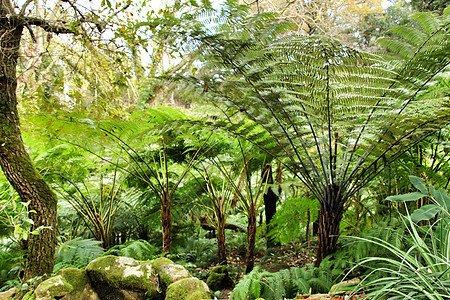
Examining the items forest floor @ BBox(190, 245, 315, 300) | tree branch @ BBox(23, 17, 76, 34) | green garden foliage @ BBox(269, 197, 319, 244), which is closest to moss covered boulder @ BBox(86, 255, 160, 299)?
forest floor @ BBox(190, 245, 315, 300)

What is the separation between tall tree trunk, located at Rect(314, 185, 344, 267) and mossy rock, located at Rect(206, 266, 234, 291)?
2.37ft

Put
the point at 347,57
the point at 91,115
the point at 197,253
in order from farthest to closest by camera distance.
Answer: the point at 197,253 → the point at 91,115 → the point at 347,57

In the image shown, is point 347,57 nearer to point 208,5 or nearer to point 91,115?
point 208,5

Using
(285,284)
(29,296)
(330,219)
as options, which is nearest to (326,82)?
(330,219)

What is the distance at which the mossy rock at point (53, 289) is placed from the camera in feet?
4.11

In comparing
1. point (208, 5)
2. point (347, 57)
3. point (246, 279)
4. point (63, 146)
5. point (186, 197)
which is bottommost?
point (246, 279)

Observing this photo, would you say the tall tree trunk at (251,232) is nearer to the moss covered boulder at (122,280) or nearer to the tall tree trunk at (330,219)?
the tall tree trunk at (330,219)

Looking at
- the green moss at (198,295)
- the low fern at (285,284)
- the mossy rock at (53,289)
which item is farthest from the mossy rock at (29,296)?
the low fern at (285,284)

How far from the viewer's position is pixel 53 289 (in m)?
1.29

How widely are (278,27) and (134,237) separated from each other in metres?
2.66

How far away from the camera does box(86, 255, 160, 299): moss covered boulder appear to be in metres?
1.44

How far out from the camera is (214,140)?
252 centimetres

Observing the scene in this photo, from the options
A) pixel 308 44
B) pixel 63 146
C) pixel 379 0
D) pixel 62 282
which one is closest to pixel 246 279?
pixel 62 282

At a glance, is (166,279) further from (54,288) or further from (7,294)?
(7,294)
